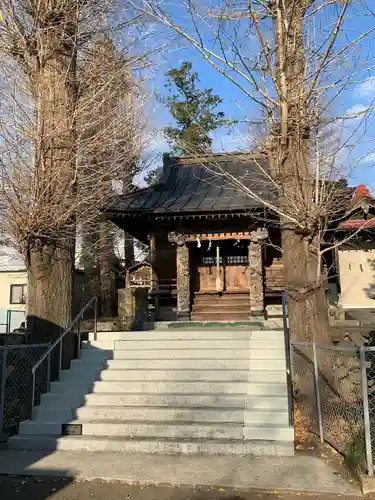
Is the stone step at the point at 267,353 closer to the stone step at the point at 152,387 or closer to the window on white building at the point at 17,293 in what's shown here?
the stone step at the point at 152,387

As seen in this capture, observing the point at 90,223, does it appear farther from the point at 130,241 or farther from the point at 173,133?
the point at 173,133

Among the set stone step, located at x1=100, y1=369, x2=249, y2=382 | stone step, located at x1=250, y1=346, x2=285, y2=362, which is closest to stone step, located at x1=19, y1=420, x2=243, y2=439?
stone step, located at x1=100, y1=369, x2=249, y2=382

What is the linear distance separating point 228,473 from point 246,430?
1.14 meters

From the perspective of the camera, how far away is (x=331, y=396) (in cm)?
692

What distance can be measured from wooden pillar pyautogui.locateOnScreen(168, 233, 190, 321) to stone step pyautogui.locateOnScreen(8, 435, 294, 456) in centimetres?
729

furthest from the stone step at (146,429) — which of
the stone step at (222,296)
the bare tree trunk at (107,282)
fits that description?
the bare tree trunk at (107,282)

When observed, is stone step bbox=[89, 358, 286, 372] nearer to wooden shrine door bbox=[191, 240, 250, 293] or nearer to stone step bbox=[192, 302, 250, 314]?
stone step bbox=[192, 302, 250, 314]

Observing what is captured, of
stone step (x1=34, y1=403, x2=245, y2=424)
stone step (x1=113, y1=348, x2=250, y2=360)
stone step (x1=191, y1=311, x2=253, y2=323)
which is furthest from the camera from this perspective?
stone step (x1=191, y1=311, x2=253, y2=323)

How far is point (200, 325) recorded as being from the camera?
1252cm

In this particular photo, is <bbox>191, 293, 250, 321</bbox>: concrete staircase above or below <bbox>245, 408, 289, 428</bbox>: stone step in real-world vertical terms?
above

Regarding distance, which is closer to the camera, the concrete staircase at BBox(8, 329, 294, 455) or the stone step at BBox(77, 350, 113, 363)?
the concrete staircase at BBox(8, 329, 294, 455)

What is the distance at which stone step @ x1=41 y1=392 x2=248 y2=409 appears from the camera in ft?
22.8

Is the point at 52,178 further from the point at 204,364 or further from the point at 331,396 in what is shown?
the point at 331,396

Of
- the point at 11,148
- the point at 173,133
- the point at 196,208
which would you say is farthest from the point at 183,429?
the point at 173,133
